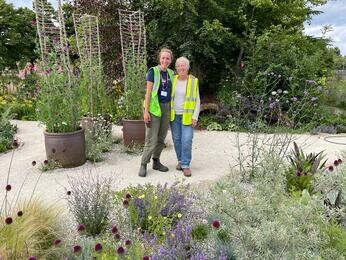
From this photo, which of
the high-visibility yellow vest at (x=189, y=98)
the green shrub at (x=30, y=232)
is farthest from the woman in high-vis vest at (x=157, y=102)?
the green shrub at (x=30, y=232)

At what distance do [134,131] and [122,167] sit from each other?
0.93m

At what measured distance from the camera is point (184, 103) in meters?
4.46

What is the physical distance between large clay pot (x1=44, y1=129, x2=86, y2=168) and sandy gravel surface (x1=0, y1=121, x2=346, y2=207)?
13cm

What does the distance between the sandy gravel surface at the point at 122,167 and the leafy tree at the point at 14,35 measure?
867 cm

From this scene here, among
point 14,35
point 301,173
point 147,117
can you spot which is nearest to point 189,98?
point 147,117

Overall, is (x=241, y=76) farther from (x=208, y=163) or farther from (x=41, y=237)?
(x=41, y=237)

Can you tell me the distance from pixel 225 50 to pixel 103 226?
7438 mm

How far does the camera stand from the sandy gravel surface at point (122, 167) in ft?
14.4

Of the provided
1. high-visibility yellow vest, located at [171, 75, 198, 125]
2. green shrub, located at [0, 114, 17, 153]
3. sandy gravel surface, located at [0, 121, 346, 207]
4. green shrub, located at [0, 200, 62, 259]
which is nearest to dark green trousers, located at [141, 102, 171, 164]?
high-visibility yellow vest, located at [171, 75, 198, 125]

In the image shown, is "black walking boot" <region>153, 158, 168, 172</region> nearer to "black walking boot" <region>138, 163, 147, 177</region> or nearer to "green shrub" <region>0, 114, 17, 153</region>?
"black walking boot" <region>138, 163, 147, 177</region>

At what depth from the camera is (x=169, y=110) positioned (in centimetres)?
459

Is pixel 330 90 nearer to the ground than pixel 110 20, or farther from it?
nearer to the ground

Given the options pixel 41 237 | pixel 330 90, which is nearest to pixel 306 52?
pixel 330 90

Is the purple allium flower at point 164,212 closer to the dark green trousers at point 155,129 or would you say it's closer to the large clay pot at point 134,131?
the dark green trousers at point 155,129
